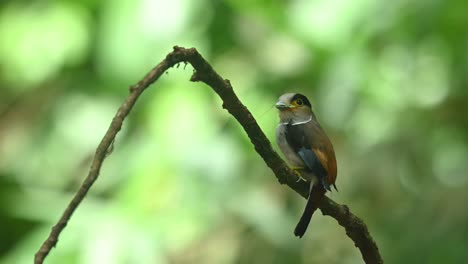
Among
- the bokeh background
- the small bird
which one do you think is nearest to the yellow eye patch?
the small bird

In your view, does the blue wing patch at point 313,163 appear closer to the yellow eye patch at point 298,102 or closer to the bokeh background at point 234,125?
Result: the yellow eye patch at point 298,102

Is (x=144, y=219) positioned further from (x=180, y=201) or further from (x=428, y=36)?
(x=428, y=36)

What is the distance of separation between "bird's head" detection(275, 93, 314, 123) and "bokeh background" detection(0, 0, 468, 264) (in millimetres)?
1094

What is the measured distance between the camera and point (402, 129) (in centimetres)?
241

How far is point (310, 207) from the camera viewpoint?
24.4 inches

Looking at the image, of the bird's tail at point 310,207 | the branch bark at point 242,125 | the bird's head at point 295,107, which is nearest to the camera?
the branch bark at point 242,125

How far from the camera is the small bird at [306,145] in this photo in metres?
0.67

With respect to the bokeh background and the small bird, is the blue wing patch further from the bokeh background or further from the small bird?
the bokeh background

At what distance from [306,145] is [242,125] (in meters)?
0.09

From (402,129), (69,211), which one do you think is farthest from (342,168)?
(69,211)

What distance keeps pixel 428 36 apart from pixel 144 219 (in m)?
0.84

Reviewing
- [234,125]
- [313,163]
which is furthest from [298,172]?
[234,125]

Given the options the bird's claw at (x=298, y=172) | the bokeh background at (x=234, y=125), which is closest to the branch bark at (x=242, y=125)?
the bird's claw at (x=298, y=172)

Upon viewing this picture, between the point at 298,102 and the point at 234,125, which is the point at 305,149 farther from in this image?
the point at 234,125
